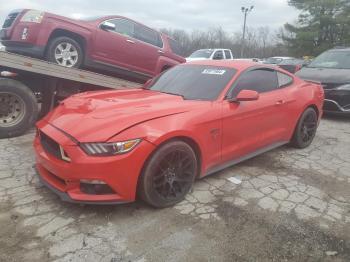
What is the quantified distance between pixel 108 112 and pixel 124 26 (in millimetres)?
4185

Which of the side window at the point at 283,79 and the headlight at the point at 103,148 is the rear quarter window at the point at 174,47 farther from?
the headlight at the point at 103,148

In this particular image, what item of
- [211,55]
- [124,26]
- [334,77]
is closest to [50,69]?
[124,26]

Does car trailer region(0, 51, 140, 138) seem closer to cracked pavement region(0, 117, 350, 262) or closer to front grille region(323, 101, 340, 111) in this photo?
cracked pavement region(0, 117, 350, 262)

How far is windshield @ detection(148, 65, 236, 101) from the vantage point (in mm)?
4223

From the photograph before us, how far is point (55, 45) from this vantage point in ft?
20.4

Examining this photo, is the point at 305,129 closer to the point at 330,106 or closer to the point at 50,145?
the point at 330,106

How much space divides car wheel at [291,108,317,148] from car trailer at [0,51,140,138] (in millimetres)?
3496

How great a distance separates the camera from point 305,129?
5.72 m

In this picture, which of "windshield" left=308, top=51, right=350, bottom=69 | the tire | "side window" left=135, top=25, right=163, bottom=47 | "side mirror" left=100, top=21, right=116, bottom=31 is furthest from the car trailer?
"windshield" left=308, top=51, right=350, bottom=69

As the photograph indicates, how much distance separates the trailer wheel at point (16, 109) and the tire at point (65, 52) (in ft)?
2.99

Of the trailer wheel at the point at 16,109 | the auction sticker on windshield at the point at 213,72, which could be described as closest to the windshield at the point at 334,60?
the auction sticker on windshield at the point at 213,72

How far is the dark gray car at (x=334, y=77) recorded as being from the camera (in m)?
7.90

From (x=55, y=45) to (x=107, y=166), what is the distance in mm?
3968

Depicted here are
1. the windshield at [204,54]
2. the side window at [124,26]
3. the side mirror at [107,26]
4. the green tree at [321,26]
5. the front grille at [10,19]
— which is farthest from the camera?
the green tree at [321,26]
